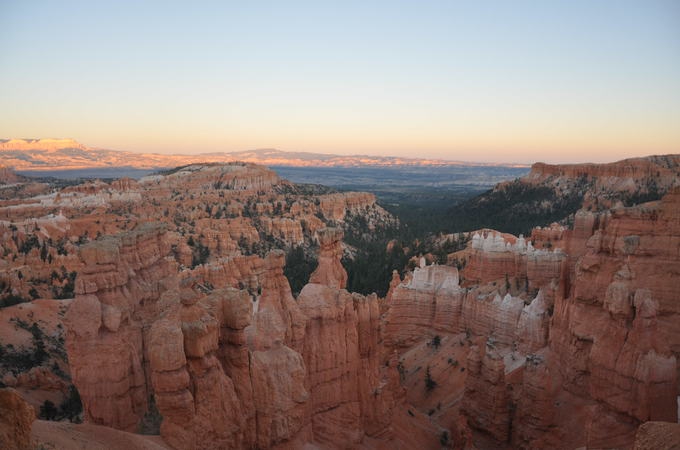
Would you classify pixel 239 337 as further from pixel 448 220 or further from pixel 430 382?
pixel 448 220

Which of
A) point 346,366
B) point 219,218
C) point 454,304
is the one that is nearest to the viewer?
point 346,366

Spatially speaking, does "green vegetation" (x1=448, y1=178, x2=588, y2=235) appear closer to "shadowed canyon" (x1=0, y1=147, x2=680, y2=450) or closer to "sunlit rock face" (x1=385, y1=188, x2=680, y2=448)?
"sunlit rock face" (x1=385, y1=188, x2=680, y2=448)

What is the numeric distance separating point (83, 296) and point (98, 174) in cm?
19907

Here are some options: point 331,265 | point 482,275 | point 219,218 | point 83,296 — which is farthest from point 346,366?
point 219,218

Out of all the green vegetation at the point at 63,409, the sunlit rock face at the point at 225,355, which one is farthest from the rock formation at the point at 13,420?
the green vegetation at the point at 63,409

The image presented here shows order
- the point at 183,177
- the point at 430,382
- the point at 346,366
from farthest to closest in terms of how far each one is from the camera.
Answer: the point at 183,177 < the point at 430,382 < the point at 346,366

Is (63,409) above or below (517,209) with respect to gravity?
below

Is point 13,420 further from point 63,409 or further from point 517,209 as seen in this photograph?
point 517,209

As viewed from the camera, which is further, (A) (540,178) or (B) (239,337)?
(A) (540,178)

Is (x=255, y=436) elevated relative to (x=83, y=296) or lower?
lower

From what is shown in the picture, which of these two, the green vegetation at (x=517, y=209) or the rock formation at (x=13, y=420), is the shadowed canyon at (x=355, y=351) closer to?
the rock formation at (x=13, y=420)

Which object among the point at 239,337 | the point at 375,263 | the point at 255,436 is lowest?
the point at 375,263

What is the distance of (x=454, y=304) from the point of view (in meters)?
24.5

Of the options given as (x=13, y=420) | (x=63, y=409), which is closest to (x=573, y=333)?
(x=13, y=420)
